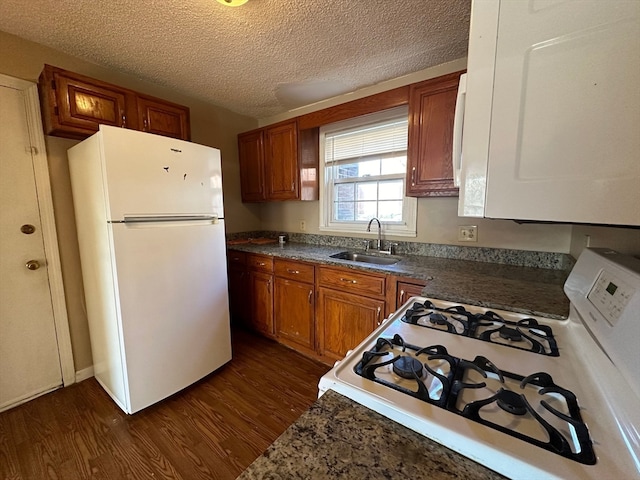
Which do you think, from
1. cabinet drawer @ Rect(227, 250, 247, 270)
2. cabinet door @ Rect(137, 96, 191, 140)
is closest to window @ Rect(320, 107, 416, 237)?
cabinet drawer @ Rect(227, 250, 247, 270)

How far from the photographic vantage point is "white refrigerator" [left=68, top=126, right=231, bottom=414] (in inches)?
59.1

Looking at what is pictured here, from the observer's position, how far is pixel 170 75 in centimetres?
212

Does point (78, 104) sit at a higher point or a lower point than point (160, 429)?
higher

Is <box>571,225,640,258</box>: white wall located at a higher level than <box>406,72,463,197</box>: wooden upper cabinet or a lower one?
lower

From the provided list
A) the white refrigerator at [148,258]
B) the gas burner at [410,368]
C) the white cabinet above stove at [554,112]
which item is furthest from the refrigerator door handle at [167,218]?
the white cabinet above stove at [554,112]

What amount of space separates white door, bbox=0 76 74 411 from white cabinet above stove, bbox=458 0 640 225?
260cm

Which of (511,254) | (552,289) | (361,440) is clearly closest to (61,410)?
(361,440)

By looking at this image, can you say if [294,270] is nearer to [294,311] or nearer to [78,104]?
[294,311]

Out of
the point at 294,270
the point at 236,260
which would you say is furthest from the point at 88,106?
the point at 294,270

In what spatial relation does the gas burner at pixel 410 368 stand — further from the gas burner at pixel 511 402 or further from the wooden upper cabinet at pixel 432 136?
the wooden upper cabinet at pixel 432 136

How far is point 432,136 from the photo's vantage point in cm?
178

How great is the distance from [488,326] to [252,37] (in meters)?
2.02

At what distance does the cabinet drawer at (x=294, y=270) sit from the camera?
2.18 m

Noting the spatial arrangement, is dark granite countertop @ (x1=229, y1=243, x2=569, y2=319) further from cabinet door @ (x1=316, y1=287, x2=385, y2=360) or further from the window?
the window
